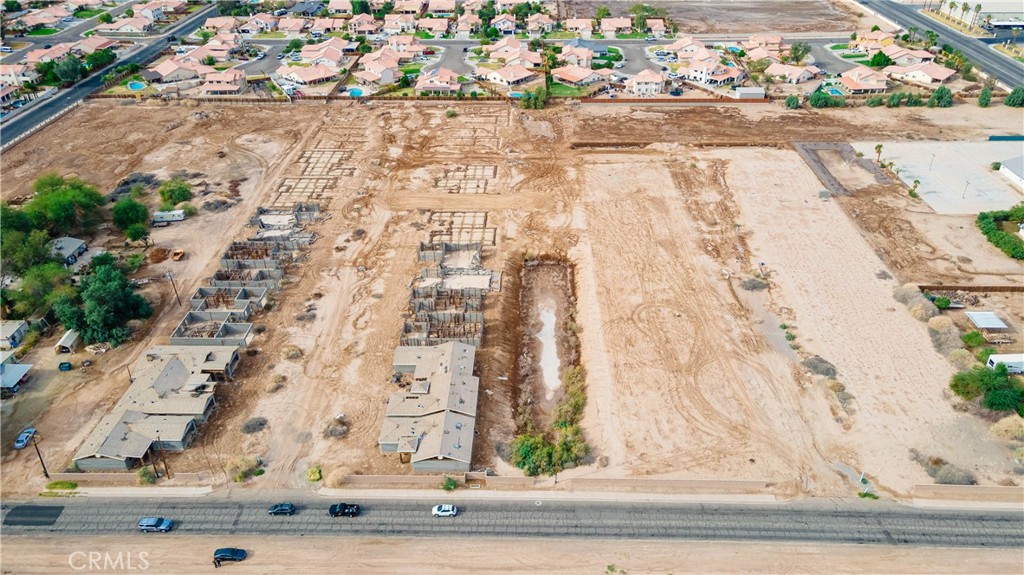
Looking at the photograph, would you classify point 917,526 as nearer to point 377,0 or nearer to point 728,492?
point 728,492

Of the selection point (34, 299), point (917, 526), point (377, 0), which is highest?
point (377, 0)

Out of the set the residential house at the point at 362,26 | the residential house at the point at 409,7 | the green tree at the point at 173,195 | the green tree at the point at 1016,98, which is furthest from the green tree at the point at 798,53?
the green tree at the point at 173,195

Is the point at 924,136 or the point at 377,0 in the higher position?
the point at 377,0

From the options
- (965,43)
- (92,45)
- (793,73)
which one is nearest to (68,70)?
(92,45)

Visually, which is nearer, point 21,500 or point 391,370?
point 21,500

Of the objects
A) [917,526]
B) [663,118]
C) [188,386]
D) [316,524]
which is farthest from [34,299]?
[663,118]

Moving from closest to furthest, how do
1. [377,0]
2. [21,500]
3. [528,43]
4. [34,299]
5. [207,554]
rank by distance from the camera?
[207,554] < [21,500] < [34,299] < [528,43] < [377,0]

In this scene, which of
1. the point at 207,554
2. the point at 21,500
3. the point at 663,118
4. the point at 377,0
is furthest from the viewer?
the point at 377,0
